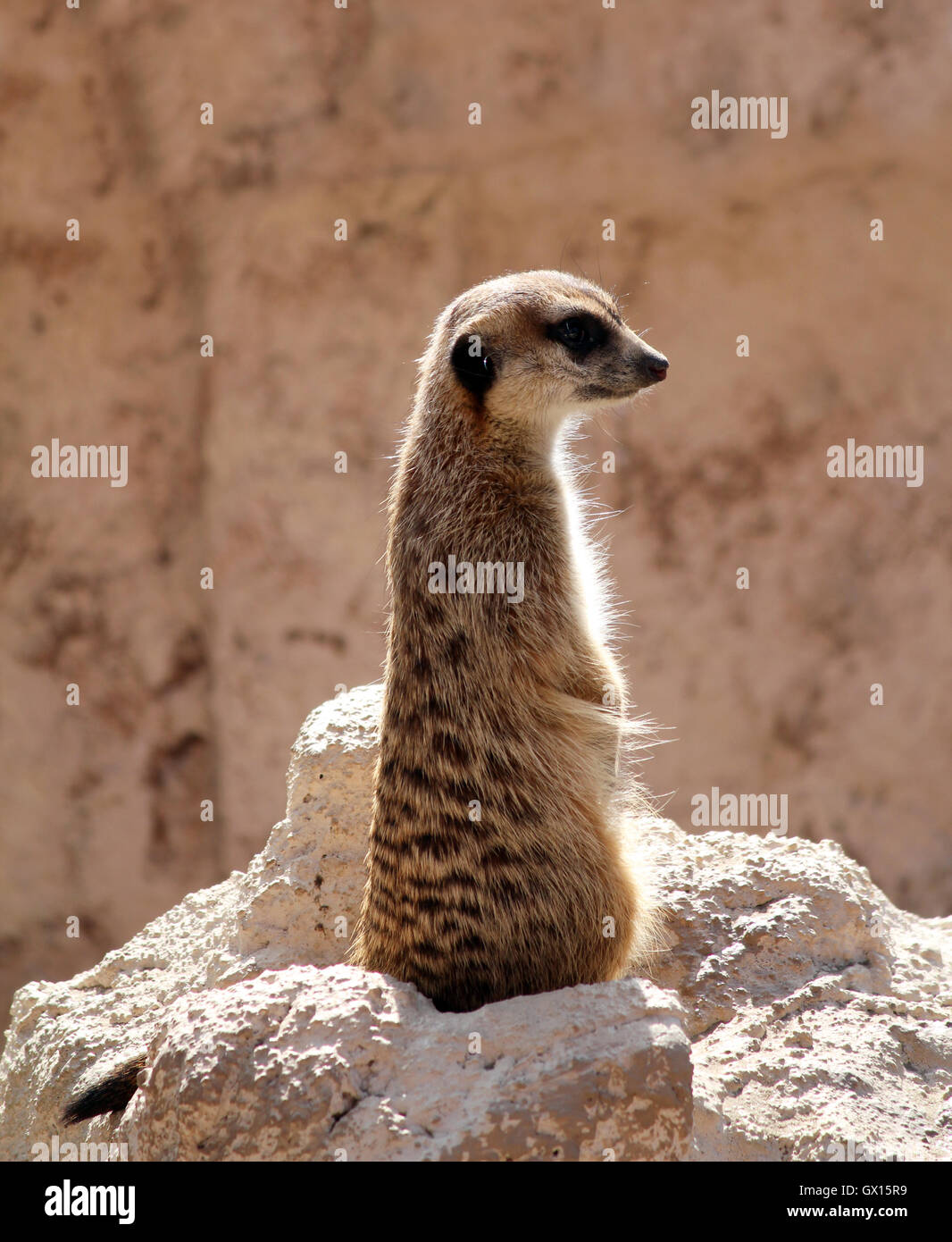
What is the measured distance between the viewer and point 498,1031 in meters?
1.58

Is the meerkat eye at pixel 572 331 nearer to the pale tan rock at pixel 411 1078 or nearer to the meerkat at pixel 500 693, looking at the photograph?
the meerkat at pixel 500 693

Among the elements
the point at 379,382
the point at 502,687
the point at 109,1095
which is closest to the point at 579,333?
the point at 502,687

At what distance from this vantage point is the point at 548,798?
185 centimetres

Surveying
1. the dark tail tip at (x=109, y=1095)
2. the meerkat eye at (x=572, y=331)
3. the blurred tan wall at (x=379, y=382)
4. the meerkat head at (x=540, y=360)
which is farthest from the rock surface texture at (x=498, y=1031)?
the blurred tan wall at (x=379, y=382)

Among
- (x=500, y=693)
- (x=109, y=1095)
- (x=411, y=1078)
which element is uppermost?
(x=500, y=693)

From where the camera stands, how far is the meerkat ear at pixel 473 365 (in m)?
2.00

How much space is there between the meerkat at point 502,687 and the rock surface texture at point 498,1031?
161 millimetres

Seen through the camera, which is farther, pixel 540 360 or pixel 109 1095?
pixel 540 360

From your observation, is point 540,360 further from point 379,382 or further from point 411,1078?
point 379,382

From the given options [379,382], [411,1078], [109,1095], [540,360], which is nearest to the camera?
[411,1078]

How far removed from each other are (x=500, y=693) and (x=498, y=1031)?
513 mm

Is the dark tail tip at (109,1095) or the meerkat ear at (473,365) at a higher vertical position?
the meerkat ear at (473,365)

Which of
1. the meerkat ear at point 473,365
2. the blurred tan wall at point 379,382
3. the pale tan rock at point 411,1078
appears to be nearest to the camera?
the pale tan rock at point 411,1078
